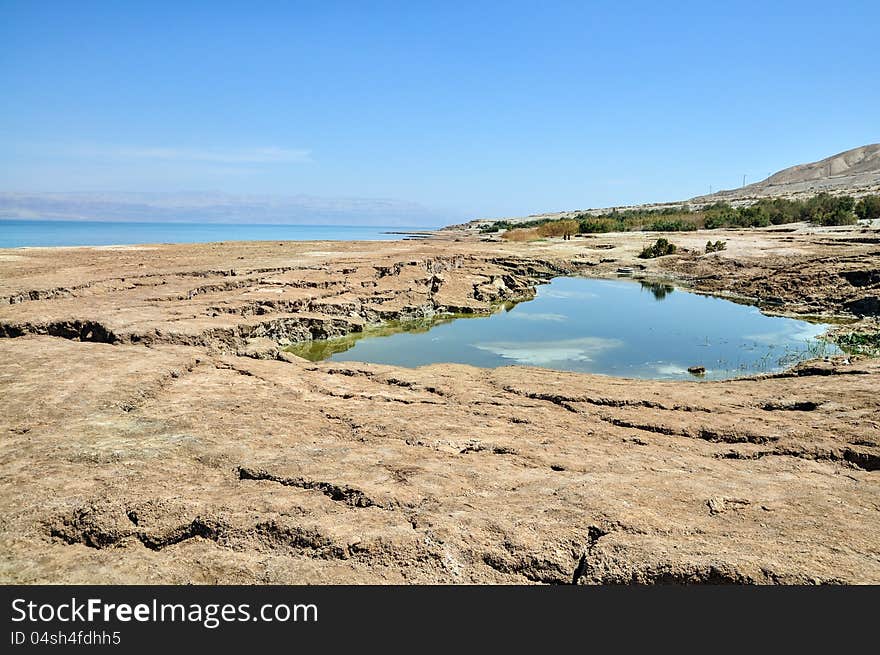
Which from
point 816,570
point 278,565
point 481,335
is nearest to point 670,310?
point 481,335

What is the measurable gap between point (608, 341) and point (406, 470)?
28.4 feet

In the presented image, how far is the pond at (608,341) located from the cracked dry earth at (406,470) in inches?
97.2

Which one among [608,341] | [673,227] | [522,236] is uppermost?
Result: [673,227]

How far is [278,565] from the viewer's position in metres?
2.84

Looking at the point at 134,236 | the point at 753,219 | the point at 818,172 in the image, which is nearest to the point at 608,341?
the point at 753,219

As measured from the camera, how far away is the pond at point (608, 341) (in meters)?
9.72

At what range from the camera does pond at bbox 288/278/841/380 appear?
9.72m

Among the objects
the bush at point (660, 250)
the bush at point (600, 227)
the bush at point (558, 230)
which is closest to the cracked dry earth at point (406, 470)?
the bush at point (660, 250)

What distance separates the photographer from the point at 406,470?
3.91 metres

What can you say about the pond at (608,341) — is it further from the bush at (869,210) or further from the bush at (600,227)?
the bush at (600,227)

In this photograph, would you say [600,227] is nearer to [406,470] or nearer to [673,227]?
[673,227]

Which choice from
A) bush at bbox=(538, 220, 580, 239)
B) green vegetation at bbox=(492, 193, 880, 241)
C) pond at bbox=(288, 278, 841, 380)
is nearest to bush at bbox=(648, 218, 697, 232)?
green vegetation at bbox=(492, 193, 880, 241)

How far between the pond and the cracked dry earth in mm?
2470

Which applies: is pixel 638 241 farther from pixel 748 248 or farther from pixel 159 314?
pixel 159 314
